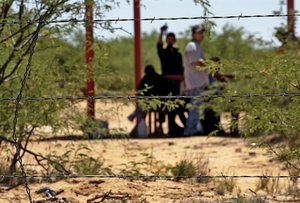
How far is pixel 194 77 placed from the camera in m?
12.8

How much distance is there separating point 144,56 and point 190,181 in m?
23.8

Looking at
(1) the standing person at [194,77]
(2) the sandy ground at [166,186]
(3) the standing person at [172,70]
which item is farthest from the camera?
(3) the standing person at [172,70]

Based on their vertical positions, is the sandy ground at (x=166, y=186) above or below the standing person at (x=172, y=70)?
below

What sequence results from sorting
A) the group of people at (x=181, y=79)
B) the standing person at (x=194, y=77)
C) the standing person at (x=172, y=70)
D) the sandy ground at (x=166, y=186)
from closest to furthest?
1. the sandy ground at (x=166, y=186)
2. the standing person at (x=194, y=77)
3. the group of people at (x=181, y=79)
4. the standing person at (x=172, y=70)

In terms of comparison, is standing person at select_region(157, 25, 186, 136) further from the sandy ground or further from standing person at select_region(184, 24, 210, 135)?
the sandy ground

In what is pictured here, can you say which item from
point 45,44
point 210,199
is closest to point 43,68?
point 45,44

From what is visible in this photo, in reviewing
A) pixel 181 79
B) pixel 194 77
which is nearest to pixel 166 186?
pixel 194 77

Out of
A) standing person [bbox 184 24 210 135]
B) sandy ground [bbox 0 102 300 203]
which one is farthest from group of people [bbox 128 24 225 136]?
sandy ground [bbox 0 102 300 203]

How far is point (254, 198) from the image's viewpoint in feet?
22.9

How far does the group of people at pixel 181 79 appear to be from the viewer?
1254cm

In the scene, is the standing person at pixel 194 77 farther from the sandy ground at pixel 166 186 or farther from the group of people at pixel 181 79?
the sandy ground at pixel 166 186

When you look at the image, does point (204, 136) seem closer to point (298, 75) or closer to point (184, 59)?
point (184, 59)

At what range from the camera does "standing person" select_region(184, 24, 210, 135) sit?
40.7ft

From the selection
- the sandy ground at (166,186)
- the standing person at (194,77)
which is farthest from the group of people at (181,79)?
the sandy ground at (166,186)
